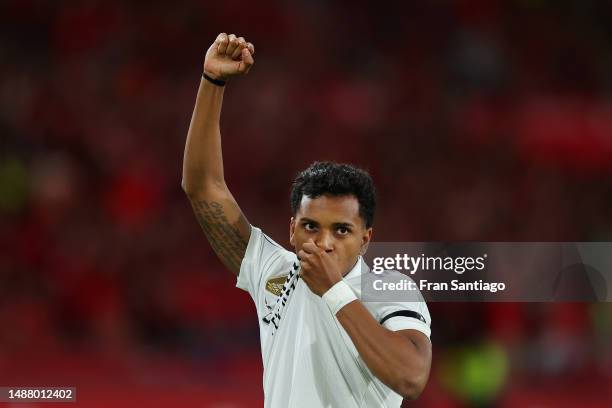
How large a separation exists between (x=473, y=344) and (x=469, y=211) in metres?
1.31

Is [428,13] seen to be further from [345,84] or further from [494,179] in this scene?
[494,179]

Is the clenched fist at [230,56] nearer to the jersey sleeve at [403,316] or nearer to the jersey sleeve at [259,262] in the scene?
the jersey sleeve at [259,262]

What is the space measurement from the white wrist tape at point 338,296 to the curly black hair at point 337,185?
34cm

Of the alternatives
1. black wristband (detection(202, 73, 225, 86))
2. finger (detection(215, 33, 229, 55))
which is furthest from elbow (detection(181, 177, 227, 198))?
finger (detection(215, 33, 229, 55))

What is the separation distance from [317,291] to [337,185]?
1.23ft

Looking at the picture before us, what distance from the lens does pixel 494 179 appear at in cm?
693

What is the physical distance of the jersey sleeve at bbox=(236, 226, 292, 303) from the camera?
2.80 meters

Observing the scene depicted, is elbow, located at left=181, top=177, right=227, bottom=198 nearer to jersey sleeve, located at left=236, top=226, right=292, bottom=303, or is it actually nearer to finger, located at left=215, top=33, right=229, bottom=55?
jersey sleeve, located at left=236, top=226, right=292, bottom=303

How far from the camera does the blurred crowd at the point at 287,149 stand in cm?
617

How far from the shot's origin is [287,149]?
7.20 m

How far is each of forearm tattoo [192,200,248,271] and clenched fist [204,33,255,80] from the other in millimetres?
454

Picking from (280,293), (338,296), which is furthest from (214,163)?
(338,296)

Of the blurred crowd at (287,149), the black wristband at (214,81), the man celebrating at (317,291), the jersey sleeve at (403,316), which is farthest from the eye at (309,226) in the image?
the blurred crowd at (287,149)

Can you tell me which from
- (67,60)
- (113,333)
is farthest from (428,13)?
(113,333)
